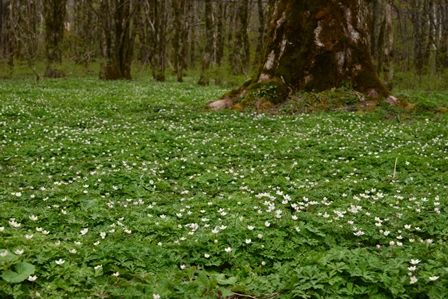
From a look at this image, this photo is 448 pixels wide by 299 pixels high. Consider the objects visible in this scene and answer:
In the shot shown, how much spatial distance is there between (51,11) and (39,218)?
1166 inches

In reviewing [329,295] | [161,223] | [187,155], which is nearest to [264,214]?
[161,223]

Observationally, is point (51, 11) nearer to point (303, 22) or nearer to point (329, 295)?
point (303, 22)

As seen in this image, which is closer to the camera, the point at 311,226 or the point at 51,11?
the point at 311,226

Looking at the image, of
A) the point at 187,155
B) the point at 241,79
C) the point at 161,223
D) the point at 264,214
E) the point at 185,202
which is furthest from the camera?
the point at 241,79

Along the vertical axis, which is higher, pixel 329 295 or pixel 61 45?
pixel 61 45

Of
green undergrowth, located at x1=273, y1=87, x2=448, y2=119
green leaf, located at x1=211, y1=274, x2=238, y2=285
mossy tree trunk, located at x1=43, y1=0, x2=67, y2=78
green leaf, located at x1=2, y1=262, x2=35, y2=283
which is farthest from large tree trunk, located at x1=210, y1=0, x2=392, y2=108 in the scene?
mossy tree trunk, located at x1=43, y1=0, x2=67, y2=78

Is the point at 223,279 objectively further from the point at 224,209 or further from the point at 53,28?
the point at 53,28

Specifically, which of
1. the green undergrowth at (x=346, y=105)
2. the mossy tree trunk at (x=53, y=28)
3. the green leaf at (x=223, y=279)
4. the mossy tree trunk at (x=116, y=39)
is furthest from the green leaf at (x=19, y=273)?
the mossy tree trunk at (x=53, y=28)

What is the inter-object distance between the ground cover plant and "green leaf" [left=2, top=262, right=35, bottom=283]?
0.01 metres

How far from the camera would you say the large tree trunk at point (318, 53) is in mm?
14961

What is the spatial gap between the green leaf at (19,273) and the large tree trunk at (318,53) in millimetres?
12124

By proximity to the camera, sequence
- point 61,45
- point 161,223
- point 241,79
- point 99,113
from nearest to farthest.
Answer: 1. point 161,223
2. point 99,113
3. point 61,45
4. point 241,79

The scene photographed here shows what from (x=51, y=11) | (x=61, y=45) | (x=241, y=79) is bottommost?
(x=241, y=79)

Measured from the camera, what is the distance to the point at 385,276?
358cm
